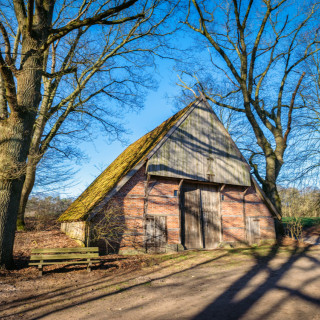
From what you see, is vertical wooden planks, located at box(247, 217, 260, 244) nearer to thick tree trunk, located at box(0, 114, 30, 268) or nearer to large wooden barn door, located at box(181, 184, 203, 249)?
large wooden barn door, located at box(181, 184, 203, 249)

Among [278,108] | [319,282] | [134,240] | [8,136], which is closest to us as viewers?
[319,282]

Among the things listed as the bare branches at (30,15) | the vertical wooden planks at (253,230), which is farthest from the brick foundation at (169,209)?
the bare branches at (30,15)

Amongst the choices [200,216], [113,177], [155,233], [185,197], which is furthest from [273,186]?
[113,177]

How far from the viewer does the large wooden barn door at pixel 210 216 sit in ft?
45.4

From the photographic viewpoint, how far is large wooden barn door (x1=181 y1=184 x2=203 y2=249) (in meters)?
13.3

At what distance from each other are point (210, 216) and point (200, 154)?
3125mm

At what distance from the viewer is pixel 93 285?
7539 millimetres

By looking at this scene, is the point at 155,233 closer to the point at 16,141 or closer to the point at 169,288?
the point at 169,288

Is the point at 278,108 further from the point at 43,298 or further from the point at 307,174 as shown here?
the point at 43,298

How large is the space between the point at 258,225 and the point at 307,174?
452 centimetres

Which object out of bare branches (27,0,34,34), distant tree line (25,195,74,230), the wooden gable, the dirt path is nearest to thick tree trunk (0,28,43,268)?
bare branches (27,0,34,34)

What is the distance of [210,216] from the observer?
14078mm

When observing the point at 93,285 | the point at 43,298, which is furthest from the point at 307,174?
the point at 43,298

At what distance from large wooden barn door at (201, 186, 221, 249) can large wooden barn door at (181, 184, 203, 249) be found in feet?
1.09
